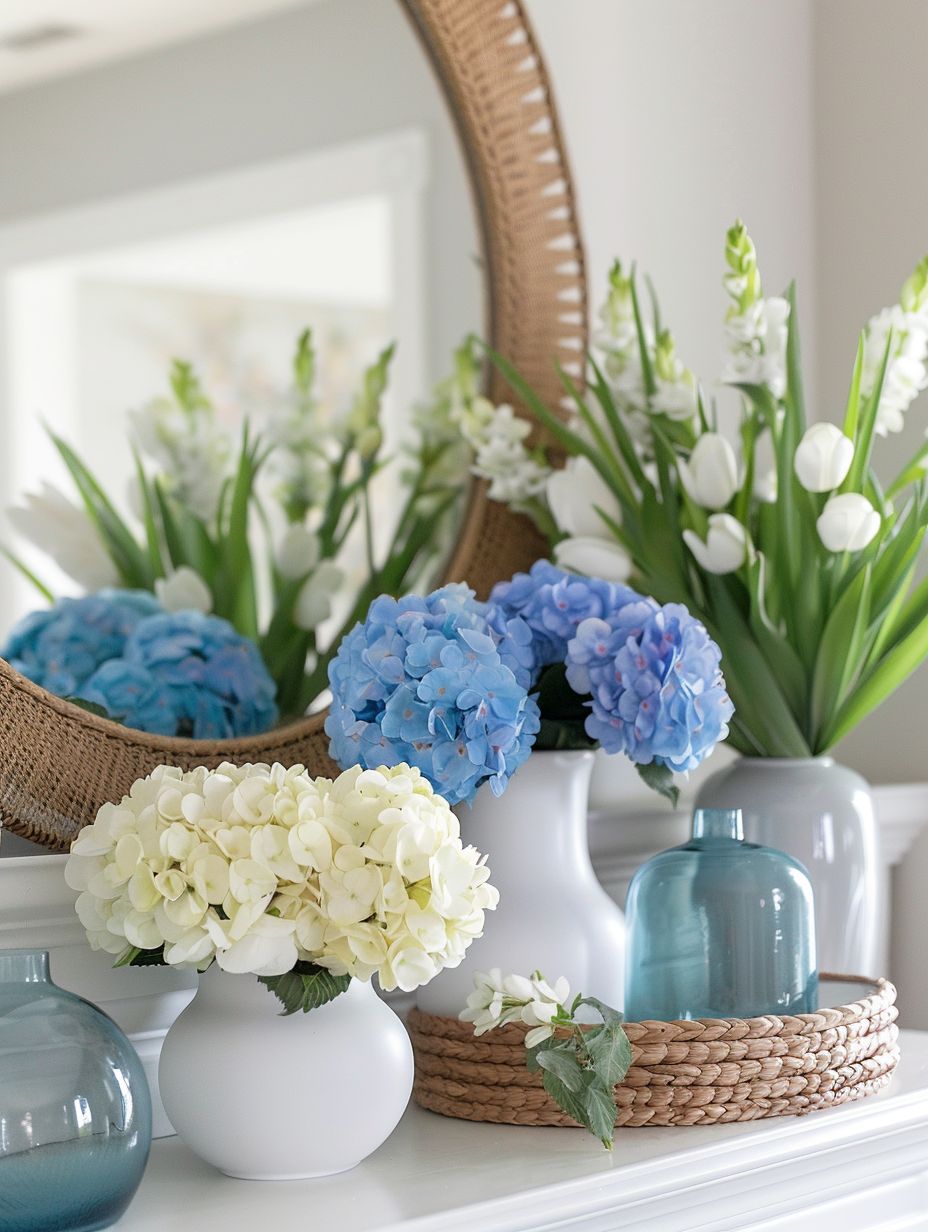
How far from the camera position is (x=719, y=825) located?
1127 mm

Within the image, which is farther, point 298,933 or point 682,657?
point 682,657

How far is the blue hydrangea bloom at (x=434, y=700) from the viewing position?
1026 mm

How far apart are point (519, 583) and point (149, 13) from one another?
19.5 inches

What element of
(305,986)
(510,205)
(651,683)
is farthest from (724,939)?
(510,205)

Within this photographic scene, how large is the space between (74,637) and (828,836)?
0.61 meters

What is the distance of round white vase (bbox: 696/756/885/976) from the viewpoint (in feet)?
4.29

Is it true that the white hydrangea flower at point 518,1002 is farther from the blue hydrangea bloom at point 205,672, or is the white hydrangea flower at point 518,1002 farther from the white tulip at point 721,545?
the white tulip at point 721,545

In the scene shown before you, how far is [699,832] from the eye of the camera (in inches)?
44.5

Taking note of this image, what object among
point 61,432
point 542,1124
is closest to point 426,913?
point 542,1124

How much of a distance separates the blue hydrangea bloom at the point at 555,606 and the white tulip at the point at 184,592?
0.23 meters

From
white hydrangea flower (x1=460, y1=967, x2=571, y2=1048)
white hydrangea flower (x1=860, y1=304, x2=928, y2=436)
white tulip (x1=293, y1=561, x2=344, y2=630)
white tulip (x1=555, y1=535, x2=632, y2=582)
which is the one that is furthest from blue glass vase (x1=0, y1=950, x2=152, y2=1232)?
white hydrangea flower (x1=860, y1=304, x2=928, y2=436)

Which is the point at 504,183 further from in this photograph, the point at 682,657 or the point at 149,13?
the point at 682,657

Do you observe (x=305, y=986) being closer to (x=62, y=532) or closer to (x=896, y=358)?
(x=62, y=532)

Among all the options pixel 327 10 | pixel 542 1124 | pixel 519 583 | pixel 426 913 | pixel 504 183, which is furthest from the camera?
pixel 504 183
